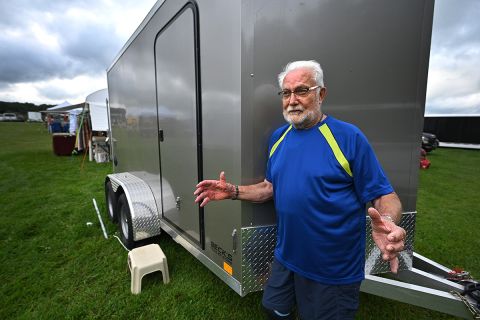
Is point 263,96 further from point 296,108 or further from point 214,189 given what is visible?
point 214,189

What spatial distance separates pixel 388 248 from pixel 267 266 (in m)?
1.06

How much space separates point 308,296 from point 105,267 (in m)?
2.89

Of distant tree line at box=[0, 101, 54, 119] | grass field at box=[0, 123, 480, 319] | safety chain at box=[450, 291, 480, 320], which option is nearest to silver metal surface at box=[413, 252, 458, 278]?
safety chain at box=[450, 291, 480, 320]

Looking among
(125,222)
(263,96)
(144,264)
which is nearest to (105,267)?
(125,222)

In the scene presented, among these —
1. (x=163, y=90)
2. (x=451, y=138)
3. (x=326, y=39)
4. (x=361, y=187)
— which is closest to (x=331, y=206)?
(x=361, y=187)

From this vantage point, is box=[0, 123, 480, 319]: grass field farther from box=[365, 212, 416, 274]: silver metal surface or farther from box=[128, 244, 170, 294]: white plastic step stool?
box=[365, 212, 416, 274]: silver metal surface

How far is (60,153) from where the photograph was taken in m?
14.5

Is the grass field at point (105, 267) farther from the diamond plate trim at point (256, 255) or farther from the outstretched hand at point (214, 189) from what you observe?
the outstretched hand at point (214, 189)

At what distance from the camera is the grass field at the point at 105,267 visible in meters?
2.68

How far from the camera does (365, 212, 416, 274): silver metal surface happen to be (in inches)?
87.4

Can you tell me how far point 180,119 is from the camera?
2547 millimetres

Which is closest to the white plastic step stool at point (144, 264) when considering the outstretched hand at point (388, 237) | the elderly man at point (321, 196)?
the elderly man at point (321, 196)

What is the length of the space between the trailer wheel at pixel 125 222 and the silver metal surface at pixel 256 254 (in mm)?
1897

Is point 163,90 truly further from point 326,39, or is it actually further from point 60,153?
point 60,153
